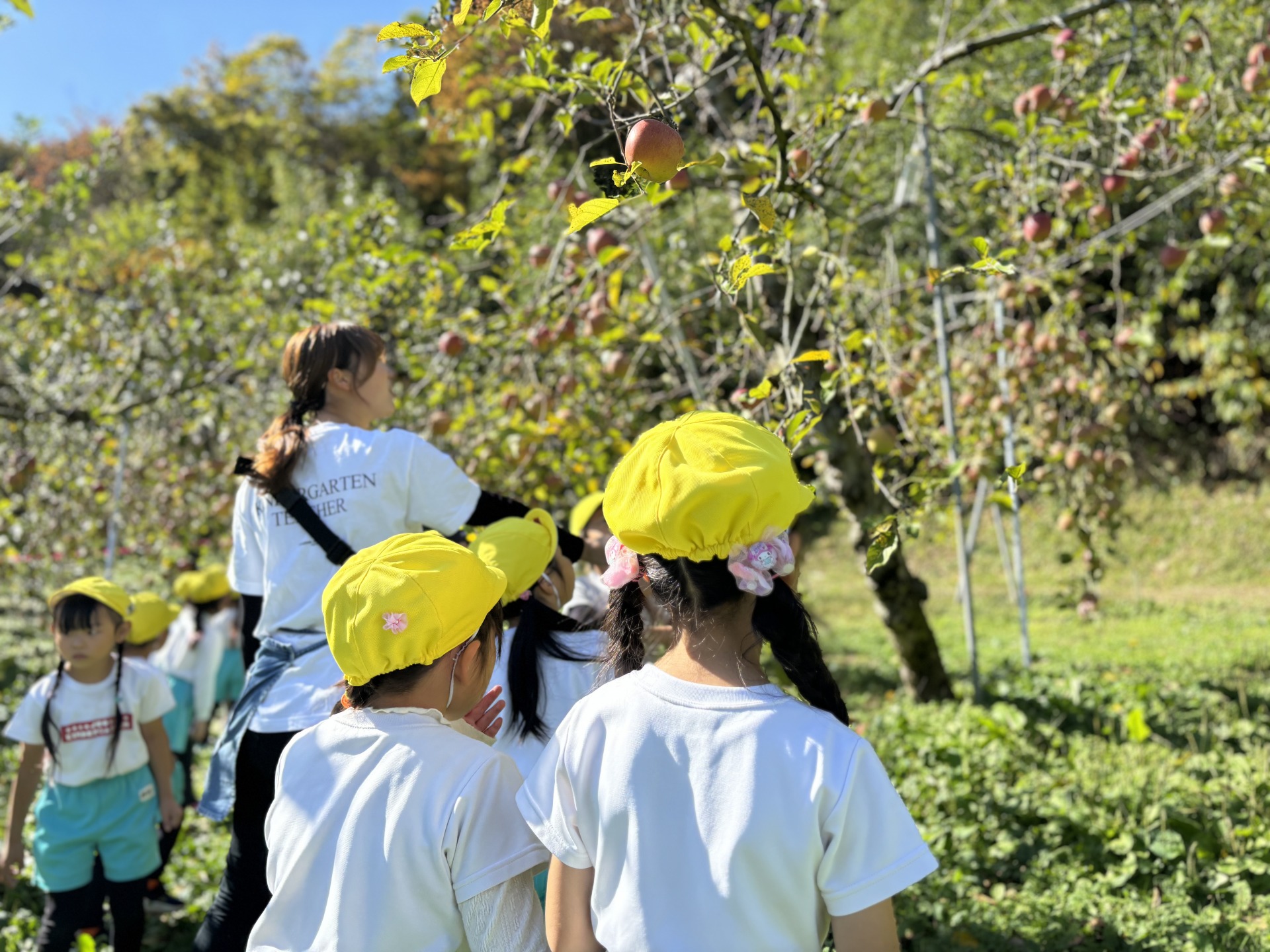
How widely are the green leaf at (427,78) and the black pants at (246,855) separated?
110 cm

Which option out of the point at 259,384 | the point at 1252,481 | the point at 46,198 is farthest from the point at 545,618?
the point at 1252,481

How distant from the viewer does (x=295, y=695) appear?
1.71m

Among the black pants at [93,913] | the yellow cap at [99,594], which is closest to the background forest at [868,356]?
the black pants at [93,913]

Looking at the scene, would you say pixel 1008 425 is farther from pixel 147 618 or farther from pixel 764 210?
pixel 147 618

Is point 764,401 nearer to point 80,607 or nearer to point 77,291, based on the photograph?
point 80,607

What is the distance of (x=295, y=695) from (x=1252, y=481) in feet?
35.4

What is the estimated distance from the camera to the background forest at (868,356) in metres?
2.34

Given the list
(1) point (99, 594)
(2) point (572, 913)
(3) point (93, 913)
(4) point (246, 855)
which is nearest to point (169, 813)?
(3) point (93, 913)

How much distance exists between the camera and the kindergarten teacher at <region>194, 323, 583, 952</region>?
67.2 inches

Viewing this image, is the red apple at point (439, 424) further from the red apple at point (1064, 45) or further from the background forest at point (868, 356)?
the red apple at point (1064, 45)

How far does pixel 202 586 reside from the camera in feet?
13.2

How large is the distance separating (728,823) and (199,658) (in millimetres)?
3504

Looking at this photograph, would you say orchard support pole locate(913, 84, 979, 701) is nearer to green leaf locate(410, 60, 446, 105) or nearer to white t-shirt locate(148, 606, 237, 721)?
green leaf locate(410, 60, 446, 105)

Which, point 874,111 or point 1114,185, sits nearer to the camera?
point 874,111
